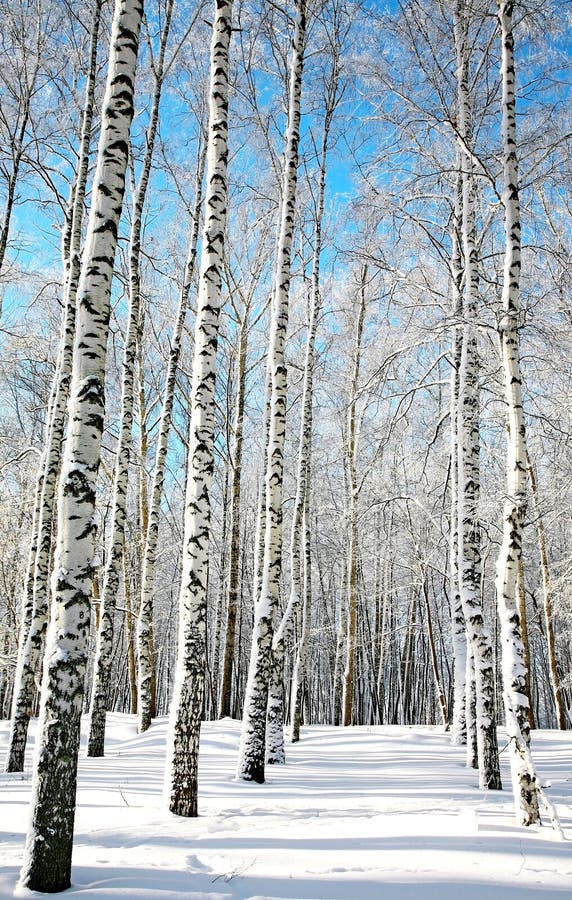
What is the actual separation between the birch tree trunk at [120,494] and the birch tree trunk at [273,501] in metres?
3.08

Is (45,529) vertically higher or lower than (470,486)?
lower

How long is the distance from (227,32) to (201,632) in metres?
6.00

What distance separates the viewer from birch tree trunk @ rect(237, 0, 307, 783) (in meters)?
6.71

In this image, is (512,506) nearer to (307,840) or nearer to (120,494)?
(307,840)

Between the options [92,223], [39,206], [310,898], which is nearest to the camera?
[310,898]

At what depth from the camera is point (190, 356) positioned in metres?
16.5

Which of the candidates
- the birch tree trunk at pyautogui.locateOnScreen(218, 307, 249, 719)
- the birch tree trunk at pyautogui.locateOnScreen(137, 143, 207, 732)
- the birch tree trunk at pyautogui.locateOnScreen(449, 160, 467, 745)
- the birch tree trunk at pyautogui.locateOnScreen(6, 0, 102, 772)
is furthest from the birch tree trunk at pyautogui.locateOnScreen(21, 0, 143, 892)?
the birch tree trunk at pyautogui.locateOnScreen(218, 307, 249, 719)

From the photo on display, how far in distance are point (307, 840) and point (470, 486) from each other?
4310 mm

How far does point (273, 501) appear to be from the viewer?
7.43 meters

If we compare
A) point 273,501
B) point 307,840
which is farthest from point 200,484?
point 307,840

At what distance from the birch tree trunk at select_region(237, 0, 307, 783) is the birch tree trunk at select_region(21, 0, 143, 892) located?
3534mm

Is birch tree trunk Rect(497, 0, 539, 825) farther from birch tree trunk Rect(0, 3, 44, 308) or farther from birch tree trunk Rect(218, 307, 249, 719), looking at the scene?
birch tree trunk Rect(218, 307, 249, 719)

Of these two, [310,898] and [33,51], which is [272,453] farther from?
[33,51]

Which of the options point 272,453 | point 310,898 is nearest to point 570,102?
point 272,453
